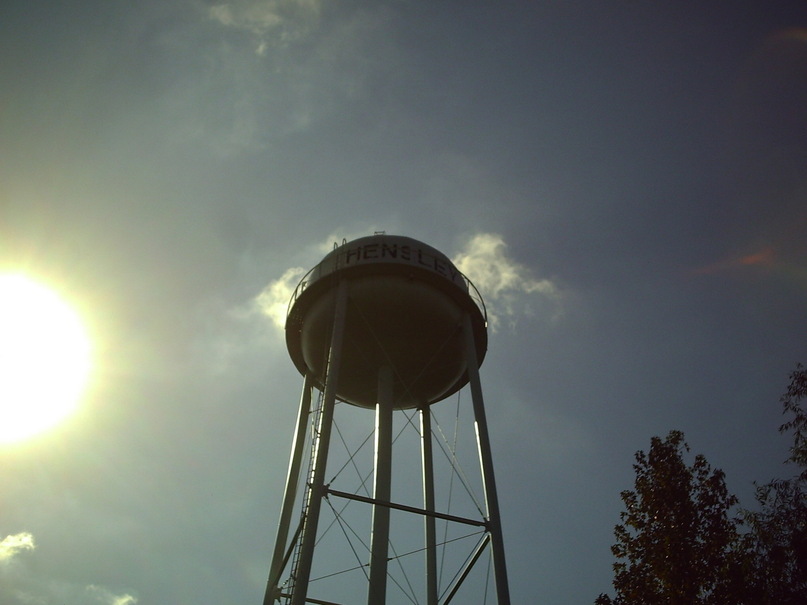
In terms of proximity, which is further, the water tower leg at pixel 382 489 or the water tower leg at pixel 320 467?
the water tower leg at pixel 382 489

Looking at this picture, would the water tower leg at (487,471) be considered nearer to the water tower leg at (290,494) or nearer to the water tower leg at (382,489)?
the water tower leg at (382,489)

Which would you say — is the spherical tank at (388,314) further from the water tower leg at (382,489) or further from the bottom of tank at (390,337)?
the water tower leg at (382,489)

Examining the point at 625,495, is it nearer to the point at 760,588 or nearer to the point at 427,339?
the point at 760,588

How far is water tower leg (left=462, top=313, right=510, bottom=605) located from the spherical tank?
55 cm

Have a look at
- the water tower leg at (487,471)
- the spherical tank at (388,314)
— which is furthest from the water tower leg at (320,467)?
the water tower leg at (487,471)

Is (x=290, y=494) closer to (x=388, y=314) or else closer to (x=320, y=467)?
(x=320, y=467)

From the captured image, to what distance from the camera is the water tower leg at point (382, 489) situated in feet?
38.3

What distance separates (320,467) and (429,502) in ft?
15.6

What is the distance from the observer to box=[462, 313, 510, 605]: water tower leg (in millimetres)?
10362

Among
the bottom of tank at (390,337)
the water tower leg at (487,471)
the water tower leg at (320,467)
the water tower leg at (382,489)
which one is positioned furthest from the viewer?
the bottom of tank at (390,337)

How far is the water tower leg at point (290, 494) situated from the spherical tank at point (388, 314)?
0.67 m

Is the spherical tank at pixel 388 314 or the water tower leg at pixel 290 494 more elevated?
the spherical tank at pixel 388 314

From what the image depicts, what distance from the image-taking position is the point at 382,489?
12.8m

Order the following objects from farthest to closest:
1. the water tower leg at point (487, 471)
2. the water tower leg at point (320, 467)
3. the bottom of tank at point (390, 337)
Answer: the bottom of tank at point (390, 337)
the water tower leg at point (487, 471)
the water tower leg at point (320, 467)
